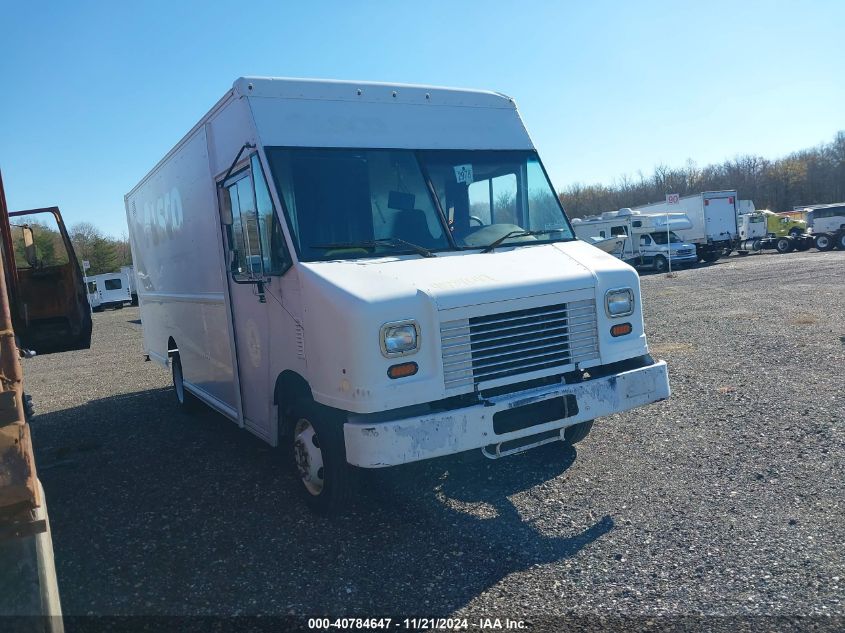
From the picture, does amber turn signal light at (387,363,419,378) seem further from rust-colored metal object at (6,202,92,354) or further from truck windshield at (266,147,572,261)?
rust-colored metal object at (6,202,92,354)

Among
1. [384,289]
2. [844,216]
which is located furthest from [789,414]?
[844,216]

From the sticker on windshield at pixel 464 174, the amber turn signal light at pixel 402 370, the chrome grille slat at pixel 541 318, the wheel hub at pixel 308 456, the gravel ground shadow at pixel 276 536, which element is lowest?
the gravel ground shadow at pixel 276 536

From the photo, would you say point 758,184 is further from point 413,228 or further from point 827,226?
point 413,228

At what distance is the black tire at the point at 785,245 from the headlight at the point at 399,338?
4007 cm

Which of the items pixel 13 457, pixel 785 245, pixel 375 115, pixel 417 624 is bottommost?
pixel 417 624

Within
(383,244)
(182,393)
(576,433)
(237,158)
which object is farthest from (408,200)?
(182,393)

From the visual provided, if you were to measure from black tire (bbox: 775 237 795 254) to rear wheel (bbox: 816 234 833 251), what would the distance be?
146cm

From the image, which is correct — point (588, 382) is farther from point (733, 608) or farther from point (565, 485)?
point (733, 608)

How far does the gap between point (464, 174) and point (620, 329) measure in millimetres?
1813

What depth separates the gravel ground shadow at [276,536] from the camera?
390cm

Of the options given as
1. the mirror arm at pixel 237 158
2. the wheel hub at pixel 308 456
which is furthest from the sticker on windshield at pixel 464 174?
the wheel hub at pixel 308 456

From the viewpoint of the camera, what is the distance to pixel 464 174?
18.5 feet

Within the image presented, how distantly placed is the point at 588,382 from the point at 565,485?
3.22 ft

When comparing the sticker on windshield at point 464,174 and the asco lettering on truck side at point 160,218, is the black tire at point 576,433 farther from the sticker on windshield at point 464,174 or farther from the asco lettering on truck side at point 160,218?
the asco lettering on truck side at point 160,218
